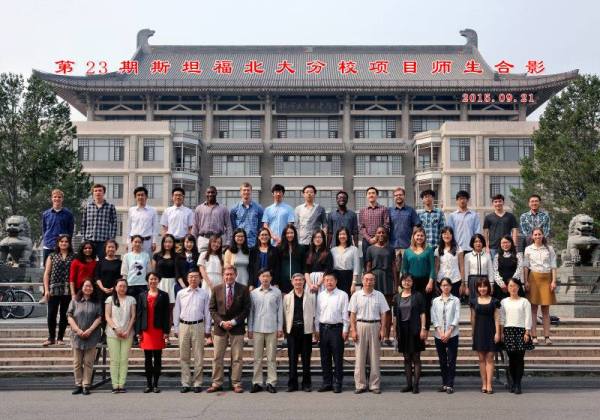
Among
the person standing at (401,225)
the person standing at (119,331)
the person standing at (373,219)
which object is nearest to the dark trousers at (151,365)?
the person standing at (119,331)

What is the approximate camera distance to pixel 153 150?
46.0m

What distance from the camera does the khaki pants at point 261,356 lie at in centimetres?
952

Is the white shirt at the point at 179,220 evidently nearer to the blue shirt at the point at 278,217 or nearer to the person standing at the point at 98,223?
the person standing at the point at 98,223

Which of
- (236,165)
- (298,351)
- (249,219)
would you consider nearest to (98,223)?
(249,219)

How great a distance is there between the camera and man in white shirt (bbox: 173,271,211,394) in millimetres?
9500

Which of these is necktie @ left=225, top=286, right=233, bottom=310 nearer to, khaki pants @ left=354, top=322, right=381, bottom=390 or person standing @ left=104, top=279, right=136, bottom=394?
person standing @ left=104, top=279, right=136, bottom=394

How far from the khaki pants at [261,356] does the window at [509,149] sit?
38.2 metres

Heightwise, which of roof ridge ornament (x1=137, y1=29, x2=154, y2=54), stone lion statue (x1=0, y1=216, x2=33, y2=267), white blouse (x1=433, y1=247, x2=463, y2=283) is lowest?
white blouse (x1=433, y1=247, x2=463, y2=283)

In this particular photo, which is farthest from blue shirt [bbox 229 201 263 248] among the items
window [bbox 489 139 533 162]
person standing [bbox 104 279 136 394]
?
window [bbox 489 139 533 162]

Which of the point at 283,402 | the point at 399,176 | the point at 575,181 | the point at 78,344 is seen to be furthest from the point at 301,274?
the point at 399,176

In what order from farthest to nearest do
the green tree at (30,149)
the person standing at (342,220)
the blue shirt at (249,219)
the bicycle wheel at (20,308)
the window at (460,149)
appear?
the window at (460,149) < the green tree at (30,149) < the bicycle wheel at (20,308) < the blue shirt at (249,219) < the person standing at (342,220)

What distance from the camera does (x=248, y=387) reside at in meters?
9.85

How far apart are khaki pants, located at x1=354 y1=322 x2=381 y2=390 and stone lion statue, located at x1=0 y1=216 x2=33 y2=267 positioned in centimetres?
1081

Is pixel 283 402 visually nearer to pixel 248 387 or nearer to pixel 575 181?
pixel 248 387
